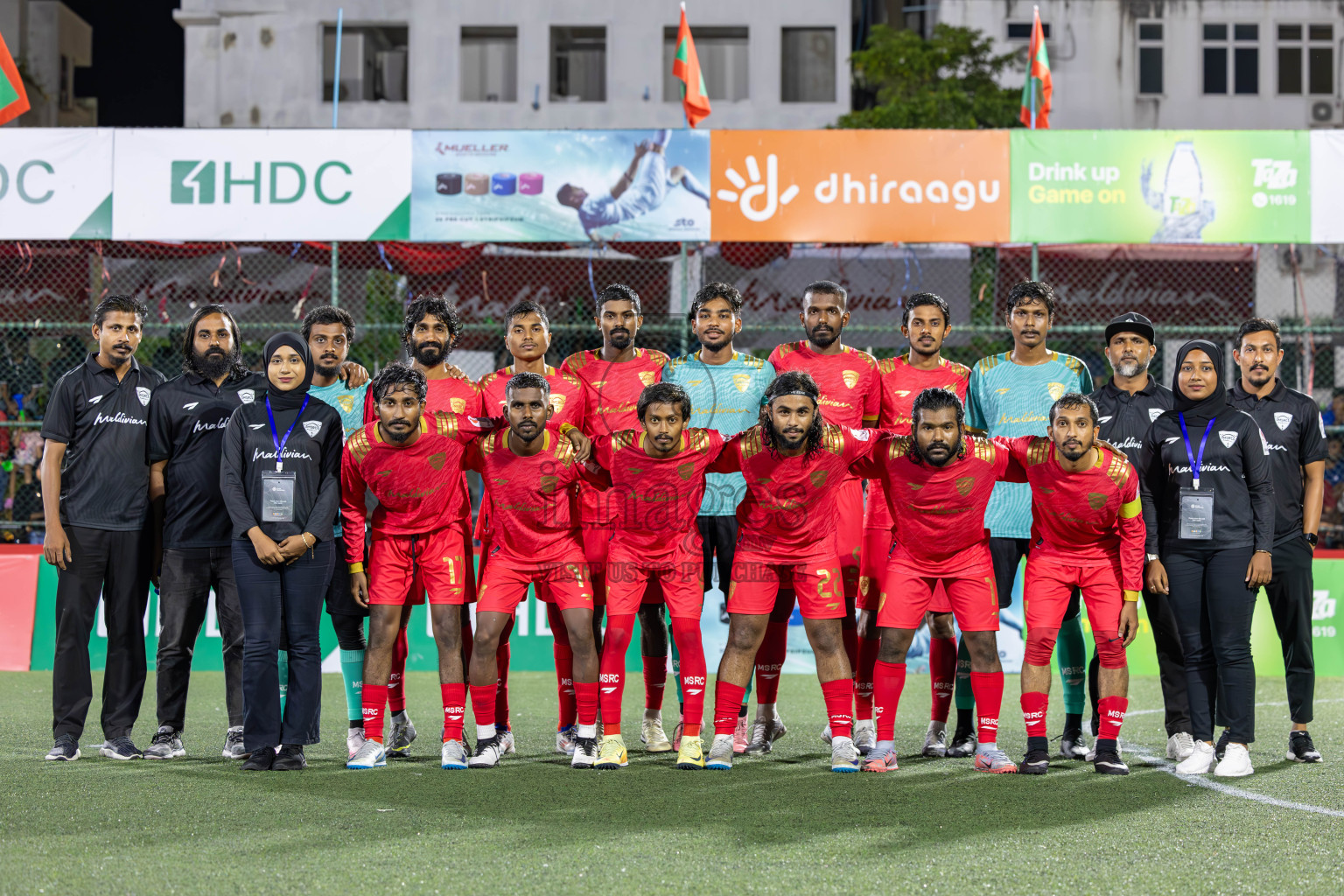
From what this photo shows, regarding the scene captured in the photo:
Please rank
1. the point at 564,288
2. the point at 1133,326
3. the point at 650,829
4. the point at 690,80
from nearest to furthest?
the point at 650,829
the point at 1133,326
the point at 690,80
the point at 564,288

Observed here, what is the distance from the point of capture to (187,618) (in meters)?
6.48

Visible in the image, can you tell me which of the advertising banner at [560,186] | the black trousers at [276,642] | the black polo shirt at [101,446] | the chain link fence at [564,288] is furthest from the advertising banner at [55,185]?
the black trousers at [276,642]

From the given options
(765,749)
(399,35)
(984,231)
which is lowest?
(765,749)

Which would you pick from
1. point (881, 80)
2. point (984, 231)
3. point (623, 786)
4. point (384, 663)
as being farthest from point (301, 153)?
point (881, 80)

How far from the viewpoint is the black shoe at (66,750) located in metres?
6.26

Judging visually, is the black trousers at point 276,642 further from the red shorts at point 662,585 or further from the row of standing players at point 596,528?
the red shorts at point 662,585

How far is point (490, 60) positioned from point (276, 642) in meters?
22.3

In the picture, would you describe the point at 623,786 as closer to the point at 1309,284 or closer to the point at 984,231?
the point at 984,231

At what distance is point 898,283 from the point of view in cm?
1478

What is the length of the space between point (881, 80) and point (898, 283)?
10.1 metres

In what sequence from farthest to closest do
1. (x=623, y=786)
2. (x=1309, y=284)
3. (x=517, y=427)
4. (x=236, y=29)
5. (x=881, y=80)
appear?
1. (x=236, y=29)
2. (x=881, y=80)
3. (x=1309, y=284)
4. (x=517, y=427)
5. (x=623, y=786)

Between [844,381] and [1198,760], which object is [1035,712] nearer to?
[1198,760]

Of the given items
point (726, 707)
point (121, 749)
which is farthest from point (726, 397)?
point (121, 749)

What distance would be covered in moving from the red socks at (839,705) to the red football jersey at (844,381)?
130 centimetres
